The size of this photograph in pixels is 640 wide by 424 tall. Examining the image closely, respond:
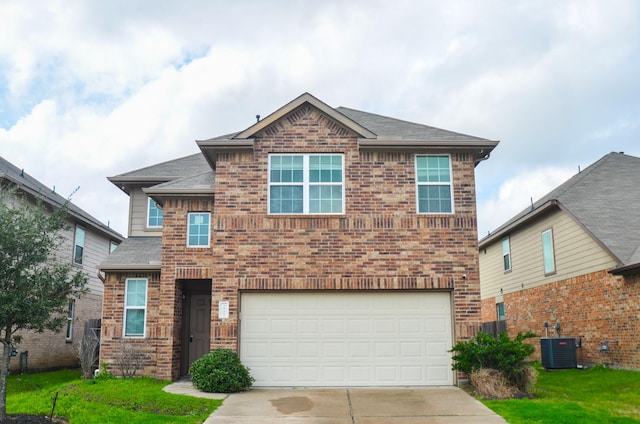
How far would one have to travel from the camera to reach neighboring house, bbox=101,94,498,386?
14.0 meters

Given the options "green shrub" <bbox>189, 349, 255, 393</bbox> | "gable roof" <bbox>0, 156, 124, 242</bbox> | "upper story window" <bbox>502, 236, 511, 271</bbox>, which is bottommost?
"green shrub" <bbox>189, 349, 255, 393</bbox>

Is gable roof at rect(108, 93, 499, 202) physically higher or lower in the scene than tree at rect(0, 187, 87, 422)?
higher

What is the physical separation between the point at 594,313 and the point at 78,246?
18229 mm

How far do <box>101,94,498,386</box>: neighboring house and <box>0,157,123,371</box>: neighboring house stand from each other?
5199 mm

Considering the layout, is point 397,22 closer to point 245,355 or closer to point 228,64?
point 228,64

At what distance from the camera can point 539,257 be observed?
67.6 ft

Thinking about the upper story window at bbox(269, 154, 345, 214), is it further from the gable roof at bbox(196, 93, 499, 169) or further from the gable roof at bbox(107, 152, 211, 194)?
the gable roof at bbox(107, 152, 211, 194)

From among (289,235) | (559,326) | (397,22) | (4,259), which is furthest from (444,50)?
(4,259)

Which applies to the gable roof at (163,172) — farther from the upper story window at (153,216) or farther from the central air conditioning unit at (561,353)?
the central air conditioning unit at (561,353)

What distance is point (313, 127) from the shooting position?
1495cm

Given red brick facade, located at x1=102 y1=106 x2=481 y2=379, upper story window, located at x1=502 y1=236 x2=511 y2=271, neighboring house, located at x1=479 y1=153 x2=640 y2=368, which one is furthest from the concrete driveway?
upper story window, located at x1=502 y1=236 x2=511 y2=271

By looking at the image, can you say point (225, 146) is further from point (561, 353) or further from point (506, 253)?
point (506, 253)

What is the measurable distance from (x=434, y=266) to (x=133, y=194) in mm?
9917

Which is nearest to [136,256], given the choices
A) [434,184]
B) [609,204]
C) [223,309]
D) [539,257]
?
[223,309]
